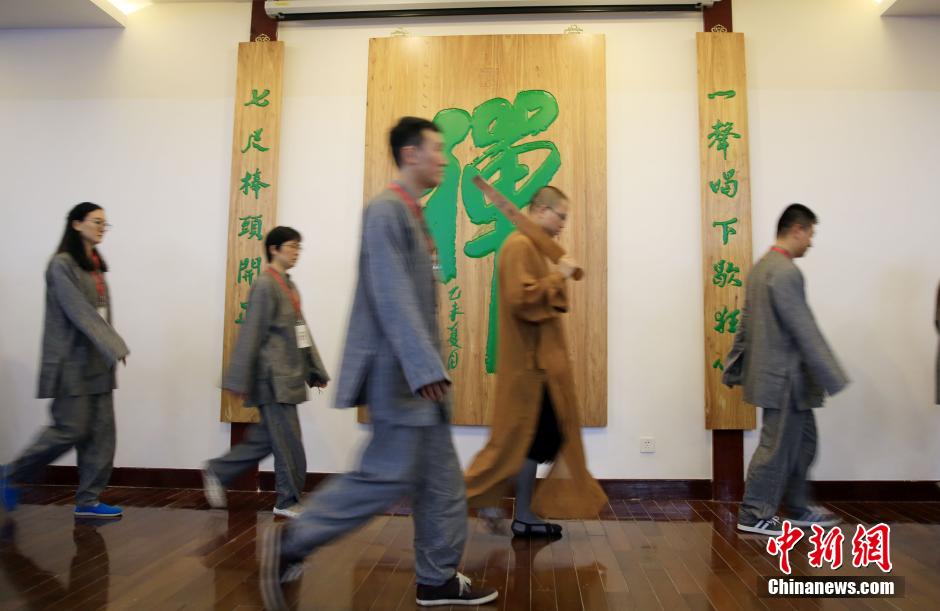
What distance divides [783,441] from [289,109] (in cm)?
333

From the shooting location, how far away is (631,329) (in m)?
3.93

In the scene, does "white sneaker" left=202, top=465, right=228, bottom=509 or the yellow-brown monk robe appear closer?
the yellow-brown monk robe

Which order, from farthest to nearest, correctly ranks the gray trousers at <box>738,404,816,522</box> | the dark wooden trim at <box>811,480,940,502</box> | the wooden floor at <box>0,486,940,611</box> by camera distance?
the dark wooden trim at <box>811,480,940,502</box>
the gray trousers at <box>738,404,816,522</box>
the wooden floor at <box>0,486,940,611</box>

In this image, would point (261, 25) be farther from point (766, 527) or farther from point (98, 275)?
point (766, 527)

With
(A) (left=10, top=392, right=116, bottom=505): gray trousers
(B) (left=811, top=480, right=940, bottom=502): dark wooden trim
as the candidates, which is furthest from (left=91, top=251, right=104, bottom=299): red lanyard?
(B) (left=811, top=480, right=940, bottom=502): dark wooden trim

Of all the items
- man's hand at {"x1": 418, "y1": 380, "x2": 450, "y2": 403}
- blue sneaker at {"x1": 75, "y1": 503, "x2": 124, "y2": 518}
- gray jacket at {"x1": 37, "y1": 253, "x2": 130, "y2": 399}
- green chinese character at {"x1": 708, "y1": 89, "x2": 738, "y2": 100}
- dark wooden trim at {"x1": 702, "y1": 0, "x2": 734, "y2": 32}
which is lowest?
blue sneaker at {"x1": 75, "y1": 503, "x2": 124, "y2": 518}

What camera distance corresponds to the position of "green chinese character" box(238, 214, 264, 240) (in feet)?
13.1

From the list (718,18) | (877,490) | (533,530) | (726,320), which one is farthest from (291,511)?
(718,18)

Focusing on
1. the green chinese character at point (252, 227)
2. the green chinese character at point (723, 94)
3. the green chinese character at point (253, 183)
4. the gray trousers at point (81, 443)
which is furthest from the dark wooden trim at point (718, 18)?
the gray trousers at point (81, 443)

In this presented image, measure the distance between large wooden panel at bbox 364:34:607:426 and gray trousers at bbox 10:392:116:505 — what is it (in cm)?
180

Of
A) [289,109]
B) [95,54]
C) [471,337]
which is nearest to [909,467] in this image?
[471,337]

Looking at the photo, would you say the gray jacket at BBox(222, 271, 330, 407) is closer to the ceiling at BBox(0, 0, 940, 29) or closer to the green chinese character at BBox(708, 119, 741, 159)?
the ceiling at BBox(0, 0, 940, 29)

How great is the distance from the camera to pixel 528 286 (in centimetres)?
266

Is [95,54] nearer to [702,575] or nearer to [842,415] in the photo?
[702,575]
